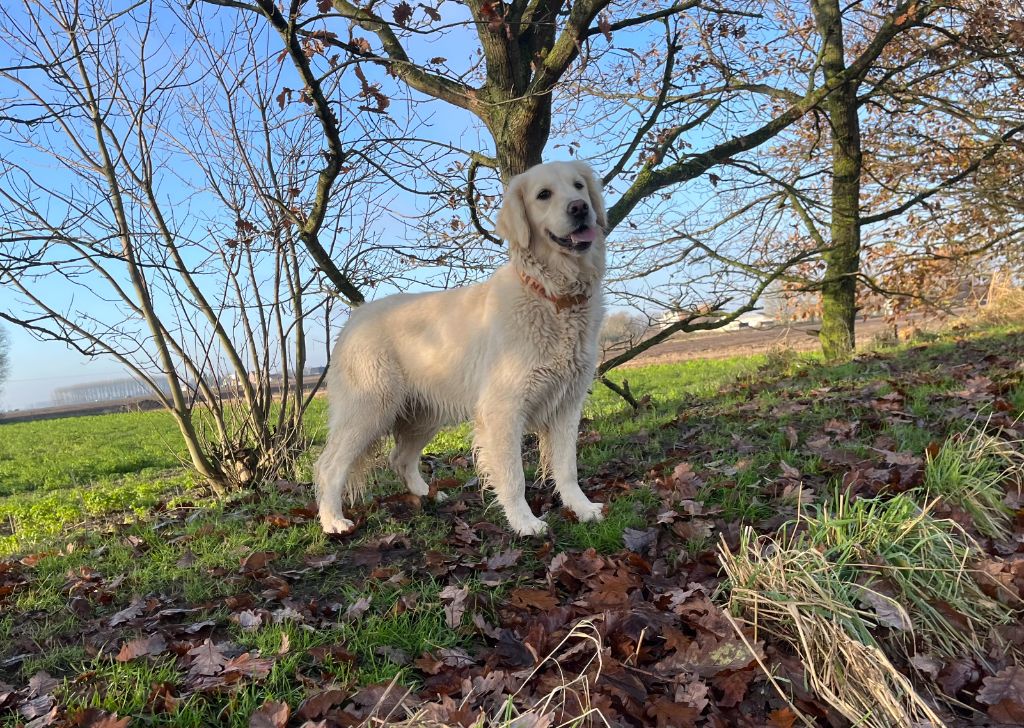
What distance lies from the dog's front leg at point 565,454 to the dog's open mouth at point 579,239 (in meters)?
1.06

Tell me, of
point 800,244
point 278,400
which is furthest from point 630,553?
point 800,244

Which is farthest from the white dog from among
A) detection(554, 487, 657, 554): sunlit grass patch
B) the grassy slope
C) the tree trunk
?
the tree trunk

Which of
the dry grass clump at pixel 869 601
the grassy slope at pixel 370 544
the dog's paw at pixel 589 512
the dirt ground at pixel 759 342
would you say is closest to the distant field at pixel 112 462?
the grassy slope at pixel 370 544

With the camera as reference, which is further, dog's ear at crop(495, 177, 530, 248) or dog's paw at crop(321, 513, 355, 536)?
dog's paw at crop(321, 513, 355, 536)

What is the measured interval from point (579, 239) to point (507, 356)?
826 mm

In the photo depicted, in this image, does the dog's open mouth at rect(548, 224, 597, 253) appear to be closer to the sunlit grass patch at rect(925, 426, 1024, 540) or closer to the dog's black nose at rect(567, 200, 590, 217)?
the dog's black nose at rect(567, 200, 590, 217)

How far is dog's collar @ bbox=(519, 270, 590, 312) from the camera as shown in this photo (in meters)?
3.95

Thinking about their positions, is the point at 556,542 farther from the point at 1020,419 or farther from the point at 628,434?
the point at 1020,419

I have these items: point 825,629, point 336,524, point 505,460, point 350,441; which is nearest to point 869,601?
point 825,629

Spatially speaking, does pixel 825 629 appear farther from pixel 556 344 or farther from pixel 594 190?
pixel 594 190

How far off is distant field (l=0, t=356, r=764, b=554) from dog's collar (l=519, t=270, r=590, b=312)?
68.3 inches

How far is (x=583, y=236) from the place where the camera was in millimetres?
3857

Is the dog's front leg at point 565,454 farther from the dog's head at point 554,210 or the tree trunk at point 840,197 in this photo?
the tree trunk at point 840,197

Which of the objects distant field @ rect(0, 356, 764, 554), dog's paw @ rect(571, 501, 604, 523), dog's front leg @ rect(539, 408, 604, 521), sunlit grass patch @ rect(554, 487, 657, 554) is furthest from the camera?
distant field @ rect(0, 356, 764, 554)
